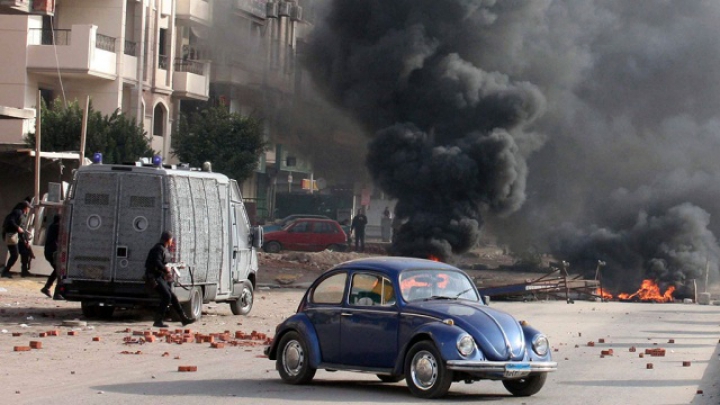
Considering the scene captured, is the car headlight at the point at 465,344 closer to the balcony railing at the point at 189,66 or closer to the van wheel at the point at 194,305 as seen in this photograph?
the van wheel at the point at 194,305

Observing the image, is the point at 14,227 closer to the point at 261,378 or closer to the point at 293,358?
the point at 261,378

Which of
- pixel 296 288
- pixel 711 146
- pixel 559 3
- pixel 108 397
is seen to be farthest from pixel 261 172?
pixel 108 397

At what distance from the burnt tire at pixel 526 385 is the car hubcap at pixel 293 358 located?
81.7 inches

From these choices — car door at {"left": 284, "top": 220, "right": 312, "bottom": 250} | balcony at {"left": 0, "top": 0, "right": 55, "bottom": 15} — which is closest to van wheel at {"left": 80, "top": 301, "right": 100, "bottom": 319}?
balcony at {"left": 0, "top": 0, "right": 55, "bottom": 15}

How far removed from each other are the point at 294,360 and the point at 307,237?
123 feet

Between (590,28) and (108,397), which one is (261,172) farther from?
(108,397)

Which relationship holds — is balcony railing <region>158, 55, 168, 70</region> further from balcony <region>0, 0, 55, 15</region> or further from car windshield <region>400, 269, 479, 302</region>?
car windshield <region>400, 269, 479, 302</region>

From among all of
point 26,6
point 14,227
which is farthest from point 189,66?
point 14,227

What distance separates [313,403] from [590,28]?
42271 mm

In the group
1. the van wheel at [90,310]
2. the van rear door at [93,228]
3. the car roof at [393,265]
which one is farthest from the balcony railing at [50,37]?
the car roof at [393,265]

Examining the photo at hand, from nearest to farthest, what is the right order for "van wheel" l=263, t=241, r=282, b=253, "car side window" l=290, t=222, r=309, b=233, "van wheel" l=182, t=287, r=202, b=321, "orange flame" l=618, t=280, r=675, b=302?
"van wheel" l=182, t=287, r=202, b=321, "orange flame" l=618, t=280, r=675, b=302, "van wheel" l=263, t=241, r=282, b=253, "car side window" l=290, t=222, r=309, b=233

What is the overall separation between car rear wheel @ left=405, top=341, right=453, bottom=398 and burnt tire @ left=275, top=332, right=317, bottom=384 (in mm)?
1224

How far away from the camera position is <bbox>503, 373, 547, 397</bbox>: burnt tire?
481 inches

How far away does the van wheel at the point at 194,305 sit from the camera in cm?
1975
